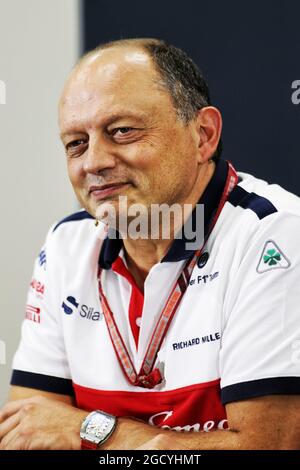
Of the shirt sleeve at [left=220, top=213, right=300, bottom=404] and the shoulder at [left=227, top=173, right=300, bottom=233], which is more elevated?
the shoulder at [left=227, top=173, right=300, bottom=233]

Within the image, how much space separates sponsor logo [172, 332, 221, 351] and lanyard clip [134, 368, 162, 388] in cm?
7

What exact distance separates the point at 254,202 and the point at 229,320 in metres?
0.29

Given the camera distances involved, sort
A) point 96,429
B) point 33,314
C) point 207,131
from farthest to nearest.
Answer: point 33,314, point 207,131, point 96,429

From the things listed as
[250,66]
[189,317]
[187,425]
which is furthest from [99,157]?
[250,66]

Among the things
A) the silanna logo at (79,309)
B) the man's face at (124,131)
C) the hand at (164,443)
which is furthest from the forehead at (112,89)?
the hand at (164,443)

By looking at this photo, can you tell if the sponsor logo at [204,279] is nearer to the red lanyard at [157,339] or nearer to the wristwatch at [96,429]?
the red lanyard at [157,339]

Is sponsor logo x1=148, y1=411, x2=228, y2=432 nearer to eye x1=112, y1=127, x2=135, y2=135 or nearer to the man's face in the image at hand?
the man's face

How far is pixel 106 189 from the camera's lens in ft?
5.09

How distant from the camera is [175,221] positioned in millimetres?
1640

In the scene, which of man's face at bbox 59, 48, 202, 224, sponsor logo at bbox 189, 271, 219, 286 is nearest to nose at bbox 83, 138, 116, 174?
man's face at bbox 59, 48, 202, 224

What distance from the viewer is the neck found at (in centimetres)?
164

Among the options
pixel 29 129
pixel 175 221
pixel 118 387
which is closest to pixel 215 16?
pixel 29 129

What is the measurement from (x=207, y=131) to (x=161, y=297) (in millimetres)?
418

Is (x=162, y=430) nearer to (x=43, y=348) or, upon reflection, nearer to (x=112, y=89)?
(x=43, y=348)
